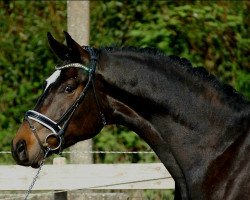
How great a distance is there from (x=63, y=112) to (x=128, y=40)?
5763 millimetres

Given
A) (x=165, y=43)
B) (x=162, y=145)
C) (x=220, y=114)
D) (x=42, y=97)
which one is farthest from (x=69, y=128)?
(x=165, y=43)

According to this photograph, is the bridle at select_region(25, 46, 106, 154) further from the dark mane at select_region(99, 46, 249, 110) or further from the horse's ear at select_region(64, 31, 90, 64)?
the dark mane at select_region(99, 46, 249, 110)

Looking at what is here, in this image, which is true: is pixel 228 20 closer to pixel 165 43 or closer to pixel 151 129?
pixel 165 43

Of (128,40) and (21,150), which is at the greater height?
(21,150)

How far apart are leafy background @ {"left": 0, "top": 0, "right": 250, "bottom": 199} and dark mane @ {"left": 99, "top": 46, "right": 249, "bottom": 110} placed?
5.22 m

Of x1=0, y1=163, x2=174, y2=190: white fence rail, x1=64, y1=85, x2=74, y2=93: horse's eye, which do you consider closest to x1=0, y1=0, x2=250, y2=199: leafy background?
x1=0, y1=163, x2=174, y2=190: white fence rail

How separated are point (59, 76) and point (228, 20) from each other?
19.9 ft

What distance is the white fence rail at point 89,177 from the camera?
7570 mm

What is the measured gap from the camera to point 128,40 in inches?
421

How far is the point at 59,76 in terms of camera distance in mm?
5055

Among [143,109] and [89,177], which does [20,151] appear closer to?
[143,109]

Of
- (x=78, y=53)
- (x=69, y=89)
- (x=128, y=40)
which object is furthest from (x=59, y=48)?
(x=128, y=40)

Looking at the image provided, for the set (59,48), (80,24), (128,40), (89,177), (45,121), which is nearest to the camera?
(45,121)

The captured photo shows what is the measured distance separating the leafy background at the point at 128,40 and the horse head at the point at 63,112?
17.3 feet
